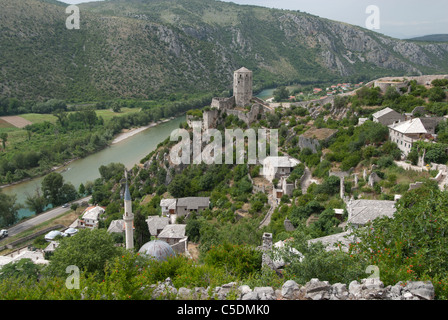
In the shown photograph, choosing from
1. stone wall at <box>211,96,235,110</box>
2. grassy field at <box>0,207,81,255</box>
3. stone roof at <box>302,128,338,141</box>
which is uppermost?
stone wall at <box>211,96,235,110</box>

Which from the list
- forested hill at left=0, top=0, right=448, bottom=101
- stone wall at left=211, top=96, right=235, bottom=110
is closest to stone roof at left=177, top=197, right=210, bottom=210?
stone wall at left=211, top=96, right=235, bottom=110

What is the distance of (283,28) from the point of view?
123 metres

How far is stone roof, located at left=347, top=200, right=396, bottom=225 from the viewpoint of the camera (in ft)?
41.1

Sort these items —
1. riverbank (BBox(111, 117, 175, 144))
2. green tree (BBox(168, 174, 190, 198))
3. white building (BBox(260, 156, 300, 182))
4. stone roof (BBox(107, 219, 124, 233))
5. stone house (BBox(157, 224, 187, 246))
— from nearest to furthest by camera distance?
stone house (BBox(157, 224, 187, 246))
white building (BBox(260, 156, 300, 182))
stone roof (BBox(107, 219, 124, 233))
green tree (BBox(168, 174, 190, 198))
riverbank (BBox(111, 117, 175, 144))

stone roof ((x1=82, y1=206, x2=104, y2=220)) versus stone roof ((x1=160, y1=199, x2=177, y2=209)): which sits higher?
stone roof ((x1=160, y1=199, x2=177, y2=209))

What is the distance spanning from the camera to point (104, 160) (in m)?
43.7

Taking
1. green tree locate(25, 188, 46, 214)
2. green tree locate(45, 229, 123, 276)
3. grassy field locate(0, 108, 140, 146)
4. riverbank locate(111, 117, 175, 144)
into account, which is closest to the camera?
green tree locate(45, 229, 123, 276)

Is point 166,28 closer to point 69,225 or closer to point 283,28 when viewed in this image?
point 283,28

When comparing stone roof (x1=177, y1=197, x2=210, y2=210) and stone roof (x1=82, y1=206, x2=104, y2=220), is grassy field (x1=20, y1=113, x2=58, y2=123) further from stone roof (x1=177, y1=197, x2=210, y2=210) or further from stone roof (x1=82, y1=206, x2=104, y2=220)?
stone roof (x1=177, y1=197, x2=210, y2=210)

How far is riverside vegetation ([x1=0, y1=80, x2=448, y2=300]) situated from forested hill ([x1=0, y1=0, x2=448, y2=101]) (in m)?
42.8

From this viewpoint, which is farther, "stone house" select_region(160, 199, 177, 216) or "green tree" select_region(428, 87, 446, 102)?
"stone house" select_region(160, 199, 177, 216)

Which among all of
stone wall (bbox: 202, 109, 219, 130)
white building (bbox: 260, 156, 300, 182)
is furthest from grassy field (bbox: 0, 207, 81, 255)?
white building (bbox: 260, 156, 300, 182)
